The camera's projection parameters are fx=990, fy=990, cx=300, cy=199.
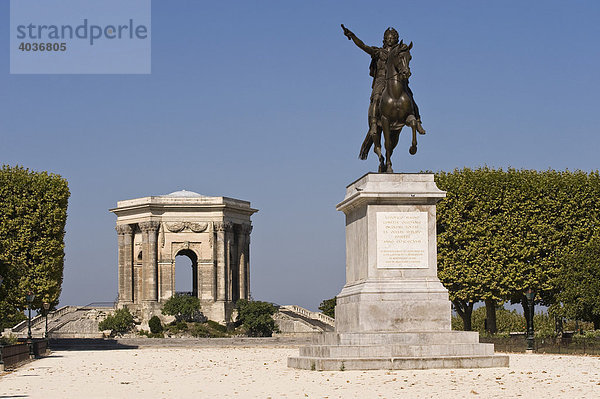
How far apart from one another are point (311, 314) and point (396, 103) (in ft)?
188

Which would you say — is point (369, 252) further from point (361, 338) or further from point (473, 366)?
point (473, 366)

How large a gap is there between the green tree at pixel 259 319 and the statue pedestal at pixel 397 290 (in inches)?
1939

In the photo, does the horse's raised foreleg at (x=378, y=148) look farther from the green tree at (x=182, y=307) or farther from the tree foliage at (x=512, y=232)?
the green tree at (x=182, y=307)

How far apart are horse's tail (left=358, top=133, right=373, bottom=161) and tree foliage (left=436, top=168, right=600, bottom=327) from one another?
22479 millimetres

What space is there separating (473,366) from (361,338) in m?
2.52

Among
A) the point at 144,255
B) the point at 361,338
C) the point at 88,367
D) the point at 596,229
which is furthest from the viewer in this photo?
the point at 144,255

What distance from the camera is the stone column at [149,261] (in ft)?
253

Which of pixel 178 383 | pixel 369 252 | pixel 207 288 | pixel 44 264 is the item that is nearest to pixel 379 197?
pixel 369 252

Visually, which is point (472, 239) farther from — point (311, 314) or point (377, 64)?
point (311, 314)

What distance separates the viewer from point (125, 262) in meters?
79.7

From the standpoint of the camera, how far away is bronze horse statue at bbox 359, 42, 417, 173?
24.4 m

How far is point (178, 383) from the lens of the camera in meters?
20.7

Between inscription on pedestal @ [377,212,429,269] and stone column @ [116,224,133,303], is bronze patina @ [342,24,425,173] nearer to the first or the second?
inscription on pedestal @ [377,212,429,269]

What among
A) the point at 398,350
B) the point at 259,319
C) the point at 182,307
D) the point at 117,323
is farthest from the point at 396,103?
the point at 182,307
